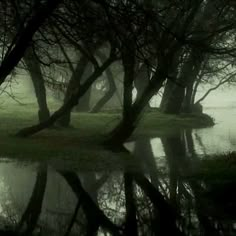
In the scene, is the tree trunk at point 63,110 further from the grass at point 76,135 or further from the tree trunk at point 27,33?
the tree trunk at point 27,33

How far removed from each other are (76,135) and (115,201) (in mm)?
12949

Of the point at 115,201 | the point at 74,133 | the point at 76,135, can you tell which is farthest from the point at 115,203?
the point at 74,133

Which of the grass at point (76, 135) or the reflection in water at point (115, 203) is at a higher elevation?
the grass at point (76, 135)

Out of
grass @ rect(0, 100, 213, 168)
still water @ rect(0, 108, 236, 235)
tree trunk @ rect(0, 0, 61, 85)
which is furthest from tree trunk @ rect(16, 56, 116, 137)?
tree trunk @ rect(0, 0, 61, 85)

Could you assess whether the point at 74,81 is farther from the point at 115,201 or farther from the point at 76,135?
the point at 115,201

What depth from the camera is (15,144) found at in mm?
19797

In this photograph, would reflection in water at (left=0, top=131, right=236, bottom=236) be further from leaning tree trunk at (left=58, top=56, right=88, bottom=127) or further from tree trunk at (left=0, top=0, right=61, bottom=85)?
leaning tree trunk at (left=58, top=56, right=88, bottom=127)

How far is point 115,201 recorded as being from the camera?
10.9 metres

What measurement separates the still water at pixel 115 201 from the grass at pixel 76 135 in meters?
1.48

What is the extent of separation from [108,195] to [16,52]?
403cm

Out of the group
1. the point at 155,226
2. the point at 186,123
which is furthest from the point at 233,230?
the point at 186,123

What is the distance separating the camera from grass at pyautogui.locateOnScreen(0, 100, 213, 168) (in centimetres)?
1720

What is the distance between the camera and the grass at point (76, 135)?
56.4 feet

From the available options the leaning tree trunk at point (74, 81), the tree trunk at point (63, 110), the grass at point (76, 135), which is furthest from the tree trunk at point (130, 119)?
the leaning tree trunk at point (74, 81)
